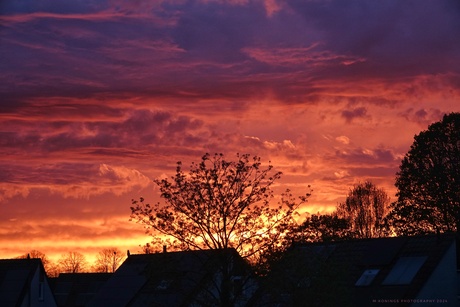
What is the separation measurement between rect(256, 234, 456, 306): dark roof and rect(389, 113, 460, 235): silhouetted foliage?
2082 cm

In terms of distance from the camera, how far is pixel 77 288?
3898 inches

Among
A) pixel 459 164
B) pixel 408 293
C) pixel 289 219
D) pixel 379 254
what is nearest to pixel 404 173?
pixel 459 164

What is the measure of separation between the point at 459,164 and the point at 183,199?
130 ft

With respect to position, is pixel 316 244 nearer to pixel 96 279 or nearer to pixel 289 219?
pixel 289 219

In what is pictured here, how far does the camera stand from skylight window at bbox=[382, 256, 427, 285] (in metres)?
51.8

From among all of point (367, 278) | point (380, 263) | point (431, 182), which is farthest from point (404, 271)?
point (431, 182)

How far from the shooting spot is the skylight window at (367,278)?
53.5m

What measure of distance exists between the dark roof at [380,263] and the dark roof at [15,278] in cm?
2922

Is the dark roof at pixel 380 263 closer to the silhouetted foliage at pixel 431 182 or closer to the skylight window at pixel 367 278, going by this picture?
the skylight window at pixel 367 278

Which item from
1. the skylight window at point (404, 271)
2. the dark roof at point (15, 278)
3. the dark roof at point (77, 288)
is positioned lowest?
the skylight window at point (404, 271)

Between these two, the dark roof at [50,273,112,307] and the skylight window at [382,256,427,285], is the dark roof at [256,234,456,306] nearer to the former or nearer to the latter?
the skylight window at [382,256,427,285]

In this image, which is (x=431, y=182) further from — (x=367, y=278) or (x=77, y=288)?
(x=77, y=288)

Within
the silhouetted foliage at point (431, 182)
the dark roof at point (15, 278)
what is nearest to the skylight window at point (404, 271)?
the silhouetted foliage at point (431, 182)

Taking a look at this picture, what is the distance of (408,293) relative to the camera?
50469 millimetres
